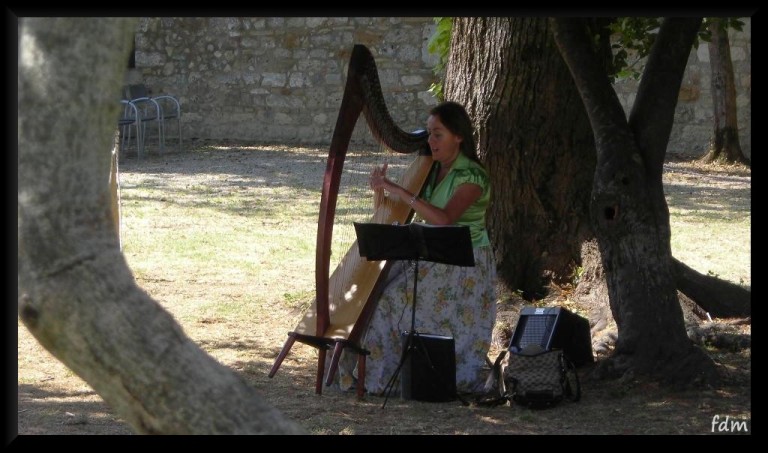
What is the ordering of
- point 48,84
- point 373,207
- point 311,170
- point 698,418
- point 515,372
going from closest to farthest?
point 48,84 → point 698,418 → point 515,372 → point 373,207 → point 311,170

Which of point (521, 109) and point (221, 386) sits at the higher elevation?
point (521, 109)

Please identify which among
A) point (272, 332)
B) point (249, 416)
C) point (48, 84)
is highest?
point (48, 84)

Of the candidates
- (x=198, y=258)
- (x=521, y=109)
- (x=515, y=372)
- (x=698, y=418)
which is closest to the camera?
(x=698, y=418)

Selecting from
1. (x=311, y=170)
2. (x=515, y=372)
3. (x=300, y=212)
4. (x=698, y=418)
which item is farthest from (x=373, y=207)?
(x=311, y=170)

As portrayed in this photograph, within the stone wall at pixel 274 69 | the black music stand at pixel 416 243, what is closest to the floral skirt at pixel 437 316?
the black music stand at pixel 416 243

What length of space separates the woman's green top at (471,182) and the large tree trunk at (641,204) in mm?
529

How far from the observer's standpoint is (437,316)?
5344 millimetres

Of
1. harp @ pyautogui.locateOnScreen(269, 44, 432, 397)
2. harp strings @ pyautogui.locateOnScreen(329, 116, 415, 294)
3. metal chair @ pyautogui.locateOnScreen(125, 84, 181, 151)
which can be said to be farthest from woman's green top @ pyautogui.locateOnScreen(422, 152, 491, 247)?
metal chair @ pyautogui.locateOnScreen(125, 84, 181, 151)

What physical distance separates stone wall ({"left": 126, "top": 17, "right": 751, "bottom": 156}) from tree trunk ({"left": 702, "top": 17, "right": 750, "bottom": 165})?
917 millimetres

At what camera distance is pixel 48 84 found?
7.61 feet

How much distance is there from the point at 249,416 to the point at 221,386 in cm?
9

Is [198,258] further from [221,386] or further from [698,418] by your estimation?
[221,386]

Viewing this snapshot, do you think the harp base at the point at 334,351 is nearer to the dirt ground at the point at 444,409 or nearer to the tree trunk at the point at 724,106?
the dirt ground at the point at 444,409

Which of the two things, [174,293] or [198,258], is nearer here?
[174,293]
